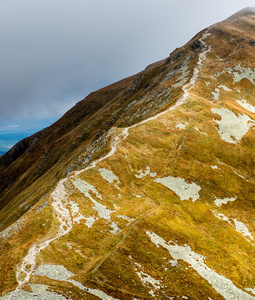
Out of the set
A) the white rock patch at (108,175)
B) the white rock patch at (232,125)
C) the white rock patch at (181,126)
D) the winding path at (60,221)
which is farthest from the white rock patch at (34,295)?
the white rock patch at (232,125)

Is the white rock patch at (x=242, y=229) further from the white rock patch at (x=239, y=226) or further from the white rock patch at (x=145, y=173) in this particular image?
the white rock patch at (x=145, y=173)

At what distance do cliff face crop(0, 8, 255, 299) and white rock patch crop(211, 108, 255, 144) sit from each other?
0.50 m

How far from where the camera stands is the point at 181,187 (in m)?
69.6

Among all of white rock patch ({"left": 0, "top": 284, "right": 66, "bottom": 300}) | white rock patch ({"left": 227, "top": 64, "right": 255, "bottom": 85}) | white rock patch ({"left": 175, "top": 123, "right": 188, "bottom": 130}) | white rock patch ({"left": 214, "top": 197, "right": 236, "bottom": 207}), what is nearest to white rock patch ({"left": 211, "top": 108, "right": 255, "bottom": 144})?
white rock patch ({"left": 175, "top": 123, "right": 188, "bottom": 130})

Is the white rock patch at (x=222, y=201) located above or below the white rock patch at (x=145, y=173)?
below

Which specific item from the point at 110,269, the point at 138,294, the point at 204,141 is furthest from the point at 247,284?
the point at 204,141

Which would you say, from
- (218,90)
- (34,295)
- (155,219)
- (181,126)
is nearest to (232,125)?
(181,126)

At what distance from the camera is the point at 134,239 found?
46.8 meters

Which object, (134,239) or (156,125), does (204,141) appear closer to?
(156,125)

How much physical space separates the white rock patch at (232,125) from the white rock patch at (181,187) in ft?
105

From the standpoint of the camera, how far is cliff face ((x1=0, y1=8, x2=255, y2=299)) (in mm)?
38188

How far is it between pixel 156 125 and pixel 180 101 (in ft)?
81.2

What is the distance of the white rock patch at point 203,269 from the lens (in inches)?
1613

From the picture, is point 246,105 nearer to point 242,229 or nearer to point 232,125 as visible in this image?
point 232,125
